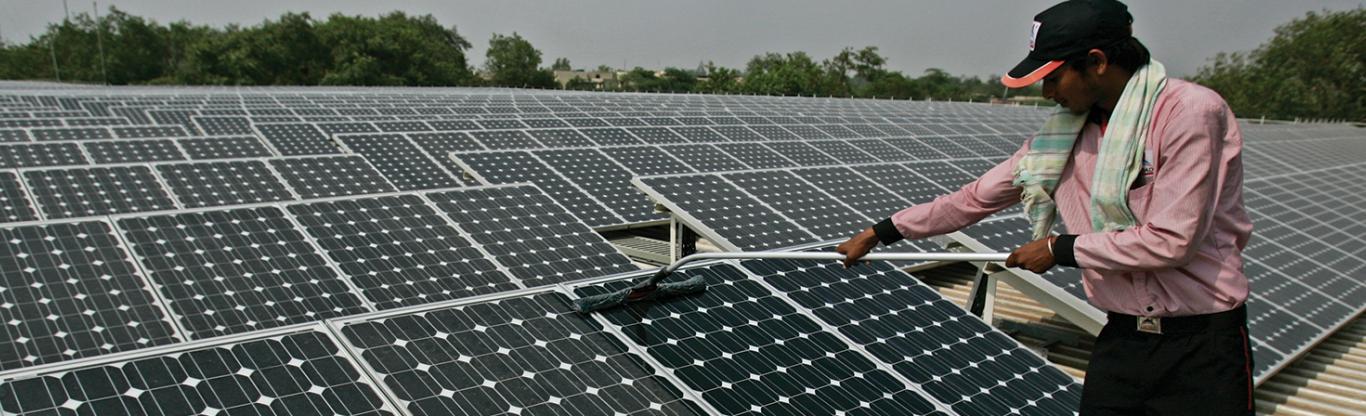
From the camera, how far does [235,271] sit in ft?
22.9

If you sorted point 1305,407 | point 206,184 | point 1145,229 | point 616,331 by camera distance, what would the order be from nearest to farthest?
point 1145,229, point 616,331, point 1305,407, point 206,184

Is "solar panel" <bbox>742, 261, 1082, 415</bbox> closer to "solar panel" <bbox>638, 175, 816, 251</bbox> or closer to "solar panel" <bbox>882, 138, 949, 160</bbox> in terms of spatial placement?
"solar panel" <bbox>638, 175, 816, 251</bbox>

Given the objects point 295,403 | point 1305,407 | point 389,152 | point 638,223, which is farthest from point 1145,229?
point 389,152

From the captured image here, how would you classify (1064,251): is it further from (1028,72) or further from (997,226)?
(997,226)

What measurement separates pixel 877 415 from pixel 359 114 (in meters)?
29.6

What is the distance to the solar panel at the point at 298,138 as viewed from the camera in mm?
19312

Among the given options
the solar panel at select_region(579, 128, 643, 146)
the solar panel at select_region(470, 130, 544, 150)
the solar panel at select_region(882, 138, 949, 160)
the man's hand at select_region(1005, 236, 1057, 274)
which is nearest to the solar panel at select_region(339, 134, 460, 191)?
the solar panel at select_region(470, 130, 544, 150)

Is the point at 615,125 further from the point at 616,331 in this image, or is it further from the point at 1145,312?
the point at 1145,312

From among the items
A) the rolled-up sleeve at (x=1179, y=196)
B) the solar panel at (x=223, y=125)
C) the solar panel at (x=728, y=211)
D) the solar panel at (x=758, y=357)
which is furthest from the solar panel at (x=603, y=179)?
the solar panel at (x=223, y=125)

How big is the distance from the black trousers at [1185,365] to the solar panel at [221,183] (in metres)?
10.3

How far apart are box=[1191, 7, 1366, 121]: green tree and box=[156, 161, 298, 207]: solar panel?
10857 cm

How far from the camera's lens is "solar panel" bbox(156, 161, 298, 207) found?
10.3 meters

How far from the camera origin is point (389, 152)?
17391mm

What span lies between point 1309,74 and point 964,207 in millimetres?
128680
